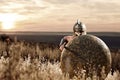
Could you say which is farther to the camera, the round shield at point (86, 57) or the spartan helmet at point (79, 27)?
the spartan helmet at point (79, 27)

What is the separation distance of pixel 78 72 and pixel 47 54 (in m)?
9.66

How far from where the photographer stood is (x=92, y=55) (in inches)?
455

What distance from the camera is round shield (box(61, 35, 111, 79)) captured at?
11523 millimetres

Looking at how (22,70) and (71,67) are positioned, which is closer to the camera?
(71,67)

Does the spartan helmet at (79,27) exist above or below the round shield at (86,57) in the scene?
above

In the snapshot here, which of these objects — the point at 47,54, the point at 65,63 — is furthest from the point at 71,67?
the point at 47,54

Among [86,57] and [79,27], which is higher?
[79,27]

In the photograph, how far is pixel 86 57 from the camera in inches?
453

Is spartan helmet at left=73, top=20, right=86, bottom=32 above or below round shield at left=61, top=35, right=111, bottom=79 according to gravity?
above

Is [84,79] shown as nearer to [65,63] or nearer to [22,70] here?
[65,63]

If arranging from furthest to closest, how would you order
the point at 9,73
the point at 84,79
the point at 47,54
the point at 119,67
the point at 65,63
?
the point at 47,54, the point at 119,67, the point at 9,73, the point at 65,63, the point at 84,79

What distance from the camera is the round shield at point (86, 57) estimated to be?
1152 centimetres

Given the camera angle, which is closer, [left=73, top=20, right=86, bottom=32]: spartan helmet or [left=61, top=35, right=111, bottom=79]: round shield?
[left=61, top=35, right=111, bottom=79]: round shield

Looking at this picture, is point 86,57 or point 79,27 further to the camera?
point 79,27
